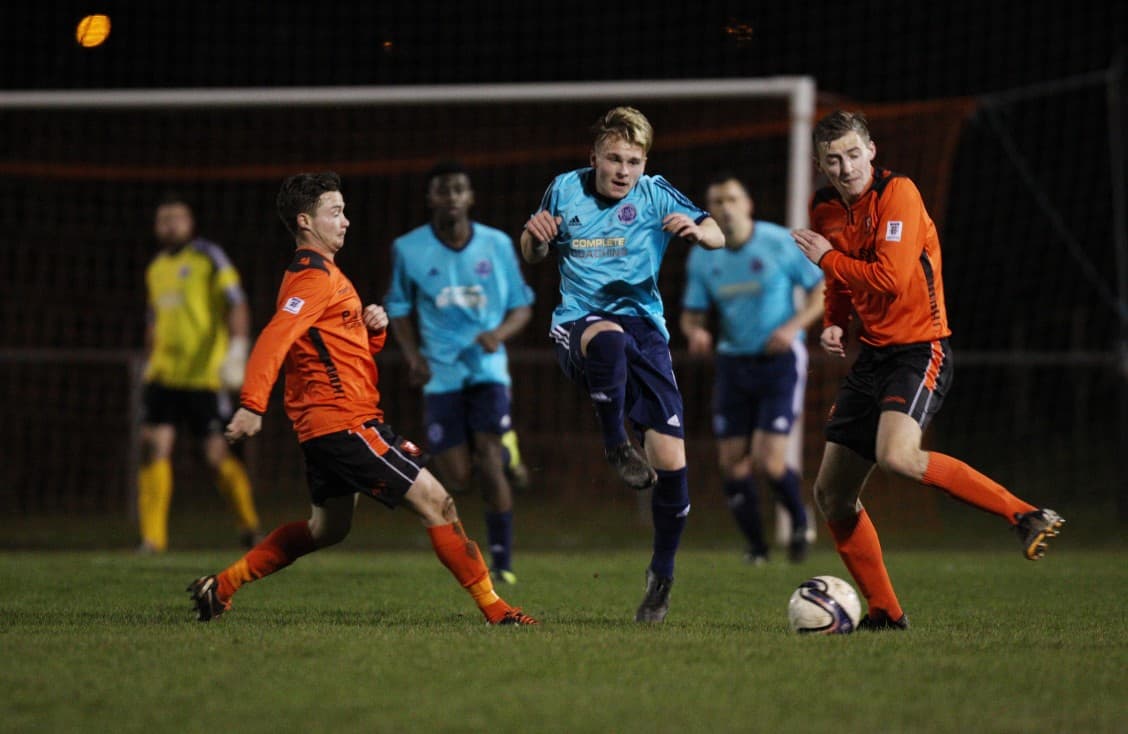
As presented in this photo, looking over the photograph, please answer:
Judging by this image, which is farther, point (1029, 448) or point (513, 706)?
point (1029, 448)

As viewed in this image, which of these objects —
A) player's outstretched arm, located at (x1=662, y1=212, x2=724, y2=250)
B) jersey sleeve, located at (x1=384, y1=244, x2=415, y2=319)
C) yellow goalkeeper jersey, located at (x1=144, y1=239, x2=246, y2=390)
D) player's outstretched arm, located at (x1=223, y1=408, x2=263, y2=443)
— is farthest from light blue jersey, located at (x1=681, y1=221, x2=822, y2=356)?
player's outstretched arm, located at (x1=223, y1=408, x2=263, y2=443)

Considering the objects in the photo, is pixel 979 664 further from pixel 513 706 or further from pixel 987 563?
pixel 987 563

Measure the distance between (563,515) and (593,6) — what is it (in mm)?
6045

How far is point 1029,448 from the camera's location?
2031 centimetres

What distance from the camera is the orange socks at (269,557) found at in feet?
19.7

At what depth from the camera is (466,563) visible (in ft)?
19.0

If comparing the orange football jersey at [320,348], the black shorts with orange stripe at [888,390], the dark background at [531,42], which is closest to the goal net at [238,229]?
the dark background at [531,42]

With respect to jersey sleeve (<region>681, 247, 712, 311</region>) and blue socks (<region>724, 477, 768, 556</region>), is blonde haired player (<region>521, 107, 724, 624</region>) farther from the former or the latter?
jersey sleeve (<region>681, 247, 712, 311</region>)

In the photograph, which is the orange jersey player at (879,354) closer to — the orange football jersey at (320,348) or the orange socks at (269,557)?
the orange football jersey at (320,348)

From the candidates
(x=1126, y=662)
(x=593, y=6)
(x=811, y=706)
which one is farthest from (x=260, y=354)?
(x=593, y=6)

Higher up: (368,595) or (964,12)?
(964,12)

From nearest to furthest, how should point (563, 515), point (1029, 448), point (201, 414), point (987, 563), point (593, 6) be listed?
point (987, 563) → point (201, 414) → point (563, 515) → point (593, 6) → point (1029, 448)

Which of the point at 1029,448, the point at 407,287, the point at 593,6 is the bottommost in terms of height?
the point at 1029,448

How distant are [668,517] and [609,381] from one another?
0.67 meters
